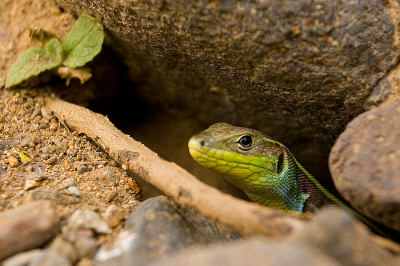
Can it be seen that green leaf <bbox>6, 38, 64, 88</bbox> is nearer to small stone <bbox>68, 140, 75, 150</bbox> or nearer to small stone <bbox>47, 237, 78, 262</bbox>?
small stone <bbox>68, 140, 75, 150</bbox>

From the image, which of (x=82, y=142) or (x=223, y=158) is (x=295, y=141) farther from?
(x=82, y=142)

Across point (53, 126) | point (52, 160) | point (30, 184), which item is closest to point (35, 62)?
point (53, 126)

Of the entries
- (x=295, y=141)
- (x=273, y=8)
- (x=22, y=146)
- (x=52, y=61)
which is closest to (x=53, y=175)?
(x=22, y=146)

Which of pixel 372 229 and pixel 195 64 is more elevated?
pixel 195 64

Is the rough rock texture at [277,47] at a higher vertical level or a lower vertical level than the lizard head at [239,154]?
higher

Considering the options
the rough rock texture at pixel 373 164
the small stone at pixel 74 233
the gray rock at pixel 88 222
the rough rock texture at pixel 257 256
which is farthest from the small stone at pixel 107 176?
the rough rock texture at pixel 373 164

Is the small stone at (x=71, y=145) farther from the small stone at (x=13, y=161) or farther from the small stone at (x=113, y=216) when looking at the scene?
the small stone at (x=113, y=216)

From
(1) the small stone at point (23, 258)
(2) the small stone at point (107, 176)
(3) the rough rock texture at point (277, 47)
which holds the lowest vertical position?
(2) the small stone at point (107, 176)
